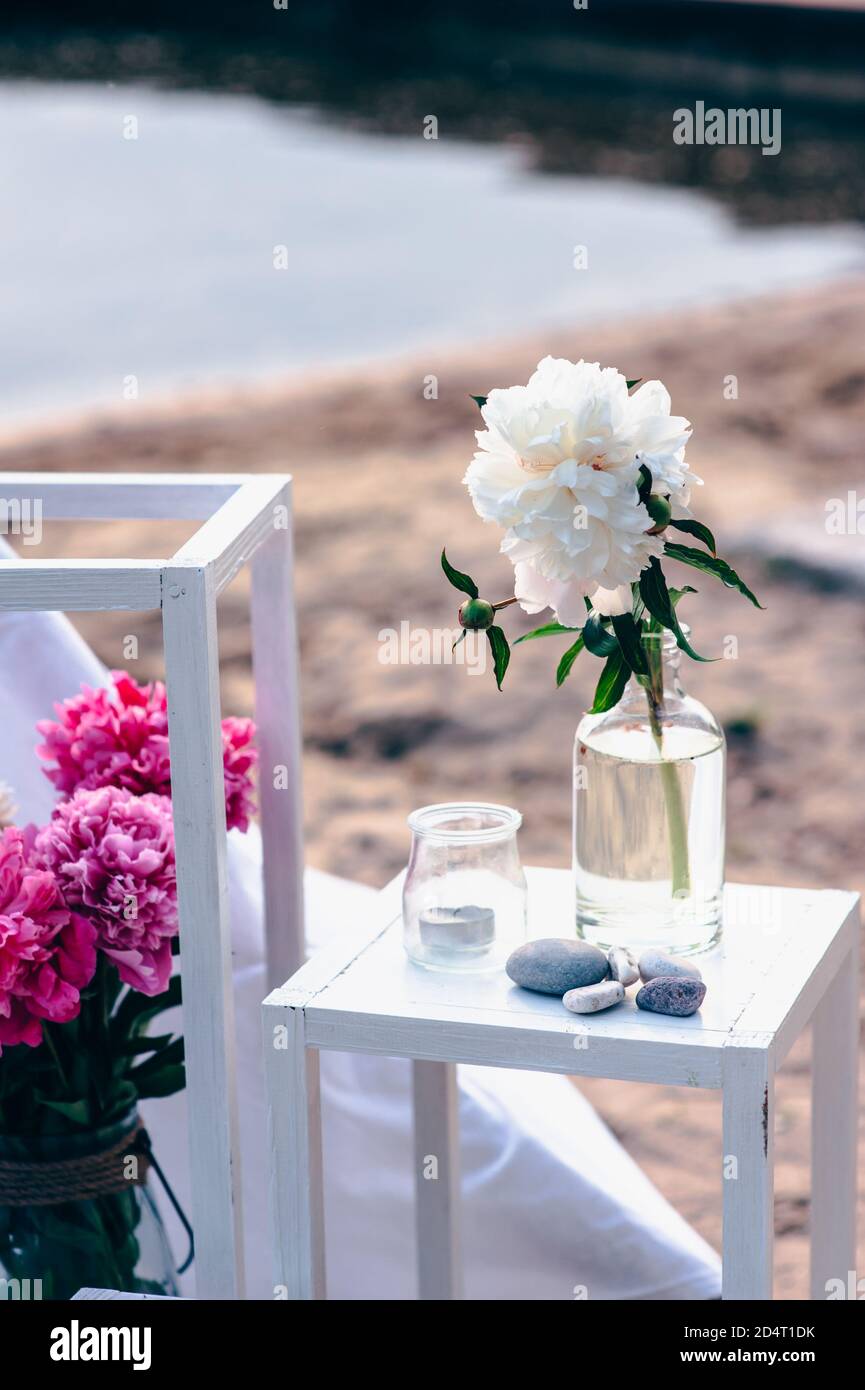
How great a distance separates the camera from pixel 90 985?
106 cm

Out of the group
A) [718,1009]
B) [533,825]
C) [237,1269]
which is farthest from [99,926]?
[533,825]

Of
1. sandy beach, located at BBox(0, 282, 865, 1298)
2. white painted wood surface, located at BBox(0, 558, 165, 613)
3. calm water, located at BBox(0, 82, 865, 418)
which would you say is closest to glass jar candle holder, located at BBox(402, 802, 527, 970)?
white painted wood surface, located at BBox(0, 558, 165, 613)

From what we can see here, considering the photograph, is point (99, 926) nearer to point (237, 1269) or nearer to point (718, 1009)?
point (237, 1269)

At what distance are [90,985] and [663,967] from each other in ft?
1.14

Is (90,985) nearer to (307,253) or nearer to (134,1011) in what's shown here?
(134,1011)

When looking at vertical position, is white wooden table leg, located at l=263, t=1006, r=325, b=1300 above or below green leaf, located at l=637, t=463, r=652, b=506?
below

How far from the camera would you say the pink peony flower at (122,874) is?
101cm

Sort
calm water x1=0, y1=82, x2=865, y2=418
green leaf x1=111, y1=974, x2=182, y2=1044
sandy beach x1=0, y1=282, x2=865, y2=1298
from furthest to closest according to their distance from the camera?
calm water x1=0, y1=82, x2=865, y2=418
sandy beach x1=0, y1=282, x2=865, y2=1298
green leaf x1=111, y1=974, x2=182, y2=1044

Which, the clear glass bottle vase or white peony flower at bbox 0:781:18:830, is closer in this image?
the clear glass bottle vase

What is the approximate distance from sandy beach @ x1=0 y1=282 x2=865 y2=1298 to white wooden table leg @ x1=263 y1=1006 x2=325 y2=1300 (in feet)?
2.33

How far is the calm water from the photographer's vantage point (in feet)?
18.5

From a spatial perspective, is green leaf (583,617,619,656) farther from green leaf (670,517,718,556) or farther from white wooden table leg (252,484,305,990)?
white wooden table leg (252,484,305,990)

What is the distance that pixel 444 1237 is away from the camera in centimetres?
126

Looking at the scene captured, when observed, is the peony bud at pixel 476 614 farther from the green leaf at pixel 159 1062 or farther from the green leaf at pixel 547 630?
the green leaf at pixel 159 1062
